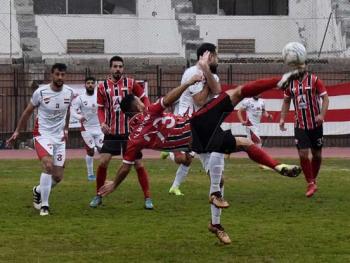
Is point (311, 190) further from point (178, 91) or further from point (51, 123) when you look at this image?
point (178, 91)

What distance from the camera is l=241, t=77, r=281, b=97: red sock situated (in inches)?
409

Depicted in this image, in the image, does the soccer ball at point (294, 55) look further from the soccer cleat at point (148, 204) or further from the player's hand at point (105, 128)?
the player's hand at point (105, 128)

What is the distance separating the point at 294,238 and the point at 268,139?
2303 cm

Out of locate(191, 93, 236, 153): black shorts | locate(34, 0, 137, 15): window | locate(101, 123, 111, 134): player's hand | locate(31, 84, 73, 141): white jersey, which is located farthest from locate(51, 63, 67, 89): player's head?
locate(34, 0, 137, 15): window

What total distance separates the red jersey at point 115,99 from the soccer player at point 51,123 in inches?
31.4

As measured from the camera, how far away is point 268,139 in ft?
113

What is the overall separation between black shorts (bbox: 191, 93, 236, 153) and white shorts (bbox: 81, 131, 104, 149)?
1133 cm

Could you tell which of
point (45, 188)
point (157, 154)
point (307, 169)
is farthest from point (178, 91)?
point (157, 154)

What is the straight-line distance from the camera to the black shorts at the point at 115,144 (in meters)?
15.5

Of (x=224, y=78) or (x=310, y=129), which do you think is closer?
(x=310, y=129)

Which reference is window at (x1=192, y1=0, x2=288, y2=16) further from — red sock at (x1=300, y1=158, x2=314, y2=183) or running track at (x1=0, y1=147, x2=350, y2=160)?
red sock at (x1=300, y1=158, x2=314, y2=183)

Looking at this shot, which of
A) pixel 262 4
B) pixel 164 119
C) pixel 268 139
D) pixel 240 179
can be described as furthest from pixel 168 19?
pixel 164 119

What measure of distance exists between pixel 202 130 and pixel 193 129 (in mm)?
163

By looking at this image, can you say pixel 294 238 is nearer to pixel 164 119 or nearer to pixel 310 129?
pixel 164 119
